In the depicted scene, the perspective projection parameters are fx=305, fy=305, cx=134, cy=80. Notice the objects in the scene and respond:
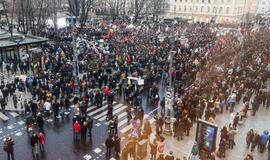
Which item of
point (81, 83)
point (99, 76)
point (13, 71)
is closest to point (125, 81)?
point (99, 76)

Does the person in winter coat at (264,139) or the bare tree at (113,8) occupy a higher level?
the bare tree at (113,8)

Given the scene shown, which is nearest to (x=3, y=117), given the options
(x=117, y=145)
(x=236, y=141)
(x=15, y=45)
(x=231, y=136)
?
(x=117, y=145)

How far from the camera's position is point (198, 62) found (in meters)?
Answer: 29.2

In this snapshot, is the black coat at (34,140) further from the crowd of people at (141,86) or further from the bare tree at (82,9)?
the bare tree at (82,9)

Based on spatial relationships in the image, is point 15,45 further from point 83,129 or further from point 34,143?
point 34,143

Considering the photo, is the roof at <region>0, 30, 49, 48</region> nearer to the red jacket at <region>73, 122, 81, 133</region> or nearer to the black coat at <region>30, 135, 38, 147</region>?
the red jacket at <region>73, 122, 81, 133</region>

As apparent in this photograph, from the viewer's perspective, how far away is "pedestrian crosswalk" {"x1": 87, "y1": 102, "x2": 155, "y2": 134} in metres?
18.8

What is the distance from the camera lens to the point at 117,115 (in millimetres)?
20516

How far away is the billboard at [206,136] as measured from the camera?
14664mm

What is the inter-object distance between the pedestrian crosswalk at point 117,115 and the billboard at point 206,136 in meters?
4.88

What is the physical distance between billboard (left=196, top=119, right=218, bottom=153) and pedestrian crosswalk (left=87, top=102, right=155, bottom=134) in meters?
4.88

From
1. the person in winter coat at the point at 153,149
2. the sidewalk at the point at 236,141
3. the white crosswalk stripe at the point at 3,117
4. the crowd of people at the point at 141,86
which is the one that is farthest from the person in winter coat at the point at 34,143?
the person in winter coat at the point at 153,149

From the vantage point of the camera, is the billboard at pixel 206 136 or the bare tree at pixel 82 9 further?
the bare tree at pixel 82 9

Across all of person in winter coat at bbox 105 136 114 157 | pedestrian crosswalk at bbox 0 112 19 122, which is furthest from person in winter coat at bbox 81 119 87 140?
pedestrian crosswalk at bbox 0 112 19 122
